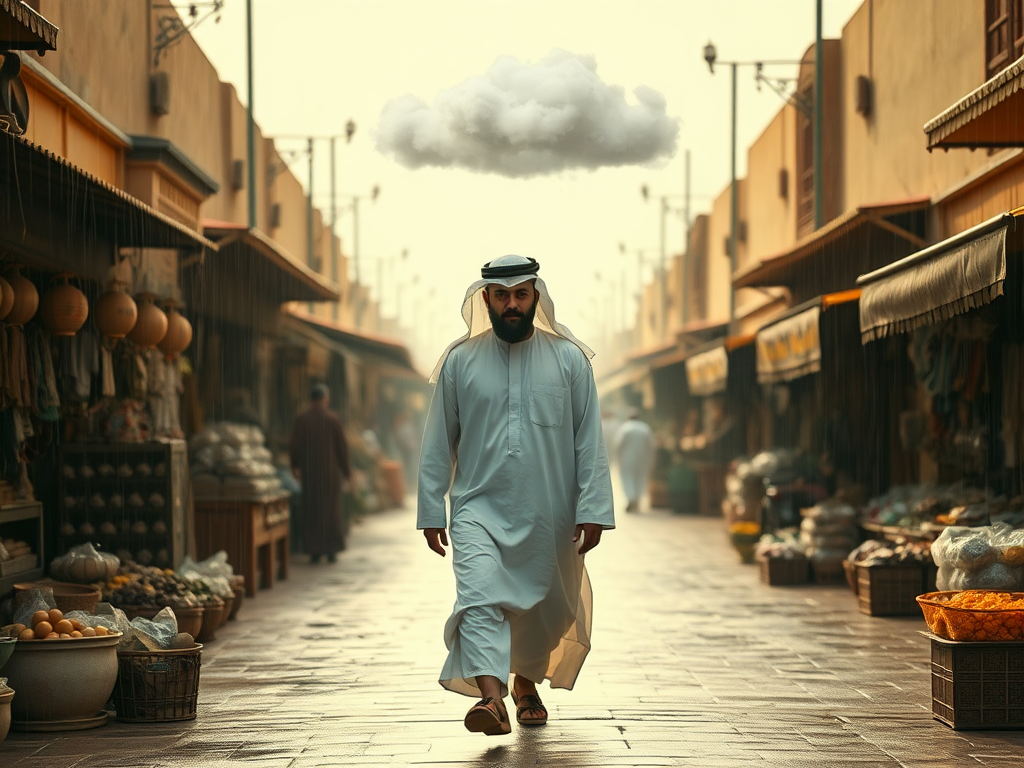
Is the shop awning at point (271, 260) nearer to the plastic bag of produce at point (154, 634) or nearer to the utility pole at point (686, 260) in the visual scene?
the plastic bag of produce at point (154, 634)

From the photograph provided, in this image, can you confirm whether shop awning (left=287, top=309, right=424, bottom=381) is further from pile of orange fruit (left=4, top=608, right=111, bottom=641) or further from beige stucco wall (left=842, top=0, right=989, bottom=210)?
pile of orange fruit (left=4, top=608, right=111, bottom=641)

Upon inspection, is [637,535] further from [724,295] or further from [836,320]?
[724,295]

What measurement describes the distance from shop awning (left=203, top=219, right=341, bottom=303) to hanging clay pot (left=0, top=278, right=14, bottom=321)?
387 centimetres

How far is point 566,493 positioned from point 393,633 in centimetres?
340

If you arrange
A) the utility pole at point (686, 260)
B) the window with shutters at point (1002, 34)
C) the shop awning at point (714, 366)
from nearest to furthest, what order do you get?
the window with shutters at point (1002, 34)
the shop awning at point (714, 366)
the utility pole at point (686, 260)

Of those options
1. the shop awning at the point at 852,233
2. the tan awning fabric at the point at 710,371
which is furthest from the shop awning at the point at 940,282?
the tan awning fabric at the point at 710,371

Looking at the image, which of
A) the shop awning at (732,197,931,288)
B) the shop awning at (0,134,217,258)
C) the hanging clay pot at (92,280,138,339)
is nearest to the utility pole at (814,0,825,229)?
the shop awning at (732,197,931,288)

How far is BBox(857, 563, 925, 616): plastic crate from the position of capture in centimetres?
997

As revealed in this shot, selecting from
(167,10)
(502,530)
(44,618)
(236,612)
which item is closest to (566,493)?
(502,530)

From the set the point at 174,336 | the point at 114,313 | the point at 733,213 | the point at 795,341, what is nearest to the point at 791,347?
the point at 795,341

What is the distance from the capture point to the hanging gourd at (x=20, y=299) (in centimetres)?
749

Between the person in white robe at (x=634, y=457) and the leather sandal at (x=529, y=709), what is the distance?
18.0 m

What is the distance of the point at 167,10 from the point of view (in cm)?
1301

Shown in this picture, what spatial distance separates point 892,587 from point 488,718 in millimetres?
5398
